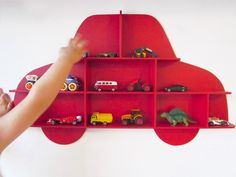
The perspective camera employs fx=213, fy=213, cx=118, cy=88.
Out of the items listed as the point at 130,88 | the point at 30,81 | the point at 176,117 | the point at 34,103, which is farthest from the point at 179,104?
the point at 34,103

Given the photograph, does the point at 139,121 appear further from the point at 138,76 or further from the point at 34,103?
the point at 34,103

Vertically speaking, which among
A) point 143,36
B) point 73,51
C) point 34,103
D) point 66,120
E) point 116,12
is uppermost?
point 116,12

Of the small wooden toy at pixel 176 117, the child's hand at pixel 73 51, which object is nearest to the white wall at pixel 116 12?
the small wooden toy at pixel 176 117

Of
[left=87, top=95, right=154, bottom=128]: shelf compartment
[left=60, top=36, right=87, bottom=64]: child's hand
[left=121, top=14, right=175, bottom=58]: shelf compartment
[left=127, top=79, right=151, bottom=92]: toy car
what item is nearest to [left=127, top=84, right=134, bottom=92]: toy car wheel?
[left=127, top=79, right=151, bottom=92]: toy car

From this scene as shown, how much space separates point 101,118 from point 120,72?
309 mm

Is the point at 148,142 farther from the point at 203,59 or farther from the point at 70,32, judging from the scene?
the point at 70,32

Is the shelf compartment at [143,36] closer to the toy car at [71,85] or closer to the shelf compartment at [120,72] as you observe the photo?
the shelf compartment at [120,72]

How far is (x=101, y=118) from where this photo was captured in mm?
1269

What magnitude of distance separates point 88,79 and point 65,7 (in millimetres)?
473

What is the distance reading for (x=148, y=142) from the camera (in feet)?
4.45

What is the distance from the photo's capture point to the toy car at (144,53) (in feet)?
4.06

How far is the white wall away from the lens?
4.33 ft

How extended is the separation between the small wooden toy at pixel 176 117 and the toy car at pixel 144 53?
0.35 metres

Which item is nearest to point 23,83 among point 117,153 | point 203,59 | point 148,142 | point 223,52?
point 117,153
